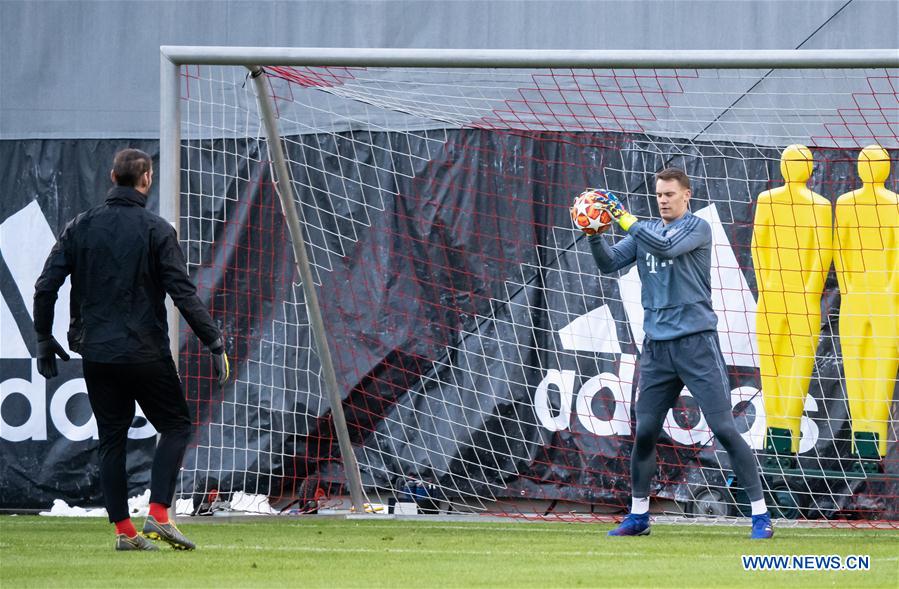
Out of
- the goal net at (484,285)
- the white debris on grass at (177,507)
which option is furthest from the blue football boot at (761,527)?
the white debris on grass at (177,507)

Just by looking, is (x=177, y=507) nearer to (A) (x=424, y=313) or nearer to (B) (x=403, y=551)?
(A) (x=424, y=313)

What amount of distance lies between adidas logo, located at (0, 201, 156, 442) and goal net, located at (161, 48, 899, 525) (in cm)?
77

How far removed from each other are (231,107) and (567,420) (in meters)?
2.88

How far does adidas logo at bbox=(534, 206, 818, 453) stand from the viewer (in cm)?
765

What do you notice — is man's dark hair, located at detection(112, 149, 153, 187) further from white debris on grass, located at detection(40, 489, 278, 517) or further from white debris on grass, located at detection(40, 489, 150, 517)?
white debris on grass, located at detection(40, 489, 150, 517)

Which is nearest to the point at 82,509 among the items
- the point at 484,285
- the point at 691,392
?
the point at 484,285

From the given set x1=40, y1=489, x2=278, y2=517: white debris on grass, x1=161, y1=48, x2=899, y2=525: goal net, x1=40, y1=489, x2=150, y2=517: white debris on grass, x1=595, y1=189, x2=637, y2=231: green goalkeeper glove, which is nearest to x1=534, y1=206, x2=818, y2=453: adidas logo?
x1=161, y1=48, x2=899, y2=525: goal net

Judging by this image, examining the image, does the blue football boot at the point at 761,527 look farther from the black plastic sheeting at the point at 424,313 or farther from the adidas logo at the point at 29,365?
the adidas logo at the point at 29,365

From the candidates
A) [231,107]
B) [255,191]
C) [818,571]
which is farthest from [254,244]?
[818,571]

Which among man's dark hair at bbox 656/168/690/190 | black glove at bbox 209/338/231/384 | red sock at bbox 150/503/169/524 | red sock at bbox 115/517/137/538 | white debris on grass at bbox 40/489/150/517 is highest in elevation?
man's dark hair at bbox 656/168/690/190

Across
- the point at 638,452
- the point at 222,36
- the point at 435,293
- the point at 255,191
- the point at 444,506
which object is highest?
the point at 222,36

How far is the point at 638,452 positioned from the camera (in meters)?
5.84

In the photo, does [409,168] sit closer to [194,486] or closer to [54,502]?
[194,486]

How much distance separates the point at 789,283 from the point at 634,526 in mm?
2199
